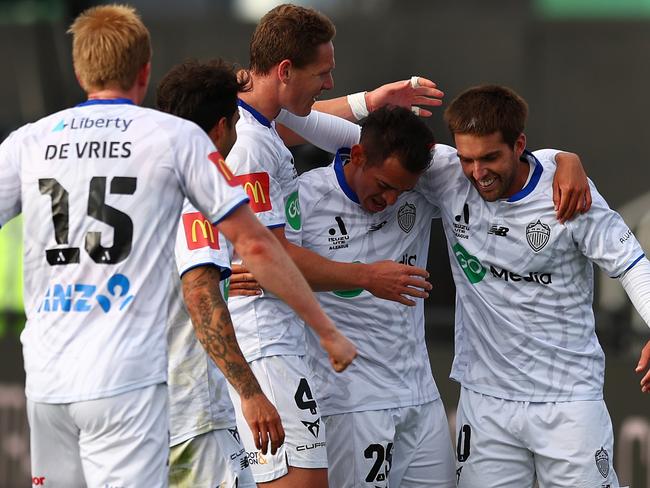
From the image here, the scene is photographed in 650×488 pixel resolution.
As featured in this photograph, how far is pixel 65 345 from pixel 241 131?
156cm

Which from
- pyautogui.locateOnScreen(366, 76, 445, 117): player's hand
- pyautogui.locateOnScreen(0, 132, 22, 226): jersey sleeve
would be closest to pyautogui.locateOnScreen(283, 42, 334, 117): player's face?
pyautogui.locateOnScreen(366, 76, 445, 117): player's hand

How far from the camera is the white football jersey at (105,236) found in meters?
3.87

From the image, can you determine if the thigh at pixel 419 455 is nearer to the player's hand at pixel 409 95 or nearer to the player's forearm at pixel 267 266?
the player's hand at pixel 409 95

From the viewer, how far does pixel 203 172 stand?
3922 mm

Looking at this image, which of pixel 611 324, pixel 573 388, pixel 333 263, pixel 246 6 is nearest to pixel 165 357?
pixel 333 263

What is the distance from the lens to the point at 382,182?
5.23 m

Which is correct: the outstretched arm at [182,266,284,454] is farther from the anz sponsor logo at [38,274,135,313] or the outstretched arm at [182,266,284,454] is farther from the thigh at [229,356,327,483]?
the thigh at [229,356,327,483]

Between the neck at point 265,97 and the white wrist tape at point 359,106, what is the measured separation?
2.68 feet

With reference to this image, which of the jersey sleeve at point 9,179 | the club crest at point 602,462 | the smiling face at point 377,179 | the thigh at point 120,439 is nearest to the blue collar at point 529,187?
the smiling face at point 377,179

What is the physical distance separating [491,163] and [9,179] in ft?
6.62

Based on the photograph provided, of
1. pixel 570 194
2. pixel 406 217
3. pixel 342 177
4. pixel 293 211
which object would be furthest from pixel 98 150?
pixel 570 194

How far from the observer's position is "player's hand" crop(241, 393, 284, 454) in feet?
13.9

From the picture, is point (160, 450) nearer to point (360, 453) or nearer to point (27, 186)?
point (27, 186)

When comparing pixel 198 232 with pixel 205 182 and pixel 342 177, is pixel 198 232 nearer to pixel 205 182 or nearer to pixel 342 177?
pixel 205 182
